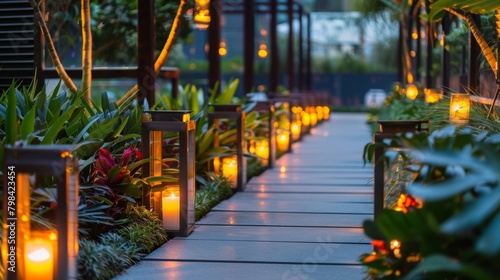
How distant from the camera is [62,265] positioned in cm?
450

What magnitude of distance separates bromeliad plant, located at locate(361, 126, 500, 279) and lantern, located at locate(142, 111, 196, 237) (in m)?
2.81

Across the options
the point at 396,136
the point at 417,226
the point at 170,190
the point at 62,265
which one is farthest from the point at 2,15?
the point at 417,226

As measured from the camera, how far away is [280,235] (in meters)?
7.09

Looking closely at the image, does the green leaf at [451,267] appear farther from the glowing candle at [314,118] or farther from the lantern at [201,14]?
the glowing candle at [314,118]

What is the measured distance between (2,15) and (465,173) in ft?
22.0

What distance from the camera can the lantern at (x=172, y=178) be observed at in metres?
6.94

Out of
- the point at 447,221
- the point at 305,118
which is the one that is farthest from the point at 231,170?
the point at 305,118

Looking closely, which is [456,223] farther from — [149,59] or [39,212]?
[149,59]

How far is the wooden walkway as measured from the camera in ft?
18.7

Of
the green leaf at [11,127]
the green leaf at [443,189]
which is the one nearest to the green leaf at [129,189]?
the green leaf at [11,127]

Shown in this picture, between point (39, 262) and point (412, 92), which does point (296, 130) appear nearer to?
point (412, 92)

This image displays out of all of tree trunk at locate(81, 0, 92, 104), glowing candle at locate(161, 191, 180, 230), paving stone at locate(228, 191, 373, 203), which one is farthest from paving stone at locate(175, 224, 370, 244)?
tree trunk at locate(81, 0, 92, 104)

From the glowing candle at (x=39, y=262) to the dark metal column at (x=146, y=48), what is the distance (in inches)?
178

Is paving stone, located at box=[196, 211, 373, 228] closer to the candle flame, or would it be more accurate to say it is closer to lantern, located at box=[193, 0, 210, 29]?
the candle flame
